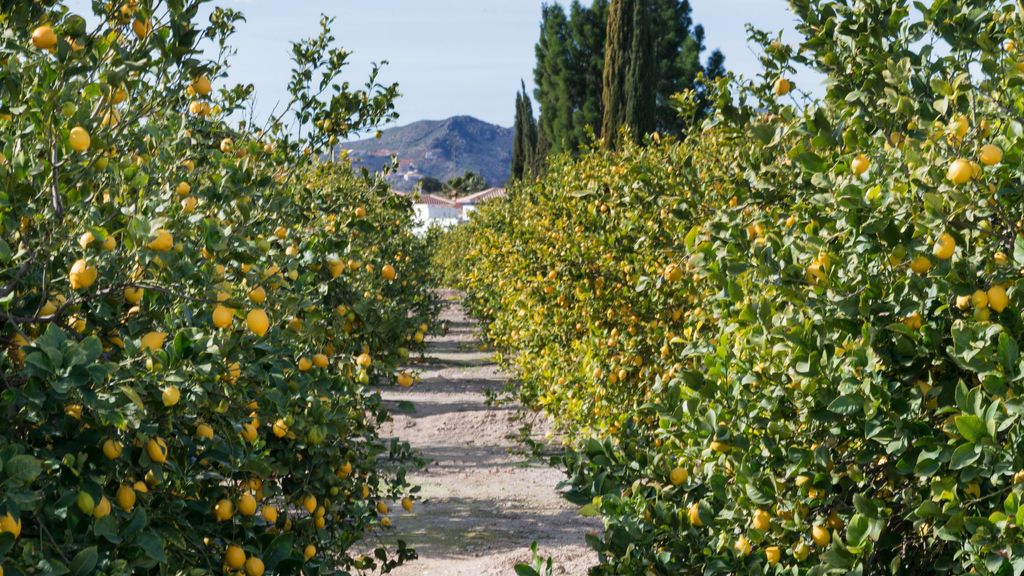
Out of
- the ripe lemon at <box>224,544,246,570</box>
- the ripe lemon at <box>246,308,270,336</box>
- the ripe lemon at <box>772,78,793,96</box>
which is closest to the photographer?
the ripe lemon at <box>246,308,270,336</box>

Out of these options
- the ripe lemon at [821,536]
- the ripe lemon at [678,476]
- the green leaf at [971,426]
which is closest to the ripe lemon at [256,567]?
the ripe lemon at [678,476]

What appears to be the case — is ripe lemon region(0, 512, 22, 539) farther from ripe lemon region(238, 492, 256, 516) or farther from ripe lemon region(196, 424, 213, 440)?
ripe lemon region(238, 492, 256, 516)

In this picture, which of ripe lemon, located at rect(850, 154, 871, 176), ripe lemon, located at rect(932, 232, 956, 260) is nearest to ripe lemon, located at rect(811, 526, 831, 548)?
ripe lemon, located at rect(932, 232, 956, 260)

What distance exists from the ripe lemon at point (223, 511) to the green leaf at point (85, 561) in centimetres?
79

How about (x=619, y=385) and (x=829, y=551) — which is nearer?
(x=829, y=551)

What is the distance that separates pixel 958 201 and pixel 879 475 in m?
0.85

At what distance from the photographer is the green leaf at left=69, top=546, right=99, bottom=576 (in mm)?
1822

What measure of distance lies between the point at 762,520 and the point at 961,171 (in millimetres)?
892

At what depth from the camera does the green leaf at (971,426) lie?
73.6 inches

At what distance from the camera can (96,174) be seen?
229 centimetres

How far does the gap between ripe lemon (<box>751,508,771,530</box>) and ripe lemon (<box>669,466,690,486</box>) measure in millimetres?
318

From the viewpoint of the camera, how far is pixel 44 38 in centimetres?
205

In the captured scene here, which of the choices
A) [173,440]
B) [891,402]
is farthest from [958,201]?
[173,440]

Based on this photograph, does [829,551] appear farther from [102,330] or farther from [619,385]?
[619,385]
